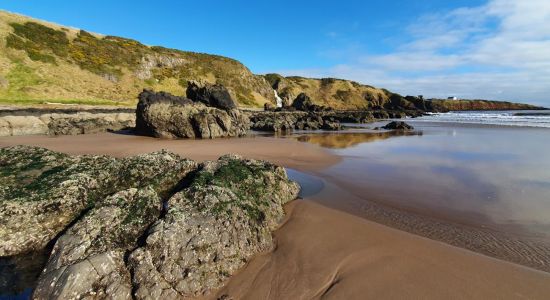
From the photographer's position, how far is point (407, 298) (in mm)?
4262

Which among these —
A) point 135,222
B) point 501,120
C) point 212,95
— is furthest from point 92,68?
point 501,120

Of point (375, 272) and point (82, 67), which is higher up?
point (82, 67)

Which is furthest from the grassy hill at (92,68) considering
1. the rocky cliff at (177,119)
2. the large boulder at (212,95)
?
the rocky cliff at (177,119)

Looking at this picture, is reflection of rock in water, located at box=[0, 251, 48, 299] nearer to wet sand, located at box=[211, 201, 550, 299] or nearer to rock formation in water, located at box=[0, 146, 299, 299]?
rock formation in water, located at box=[0, 146, 299, 299]

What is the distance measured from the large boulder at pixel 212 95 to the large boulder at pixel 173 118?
20.1ft

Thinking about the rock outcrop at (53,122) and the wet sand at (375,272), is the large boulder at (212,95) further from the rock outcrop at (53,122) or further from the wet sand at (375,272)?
the wet sand at (375,272)

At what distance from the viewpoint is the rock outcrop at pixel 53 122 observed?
22.2 meters

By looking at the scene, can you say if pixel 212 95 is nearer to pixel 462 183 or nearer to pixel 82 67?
pixel 462 183

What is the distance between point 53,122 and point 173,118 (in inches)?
399

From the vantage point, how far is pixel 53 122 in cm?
2444

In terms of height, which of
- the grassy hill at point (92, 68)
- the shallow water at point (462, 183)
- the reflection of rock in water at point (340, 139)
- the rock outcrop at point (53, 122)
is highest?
the grassy hill at point (92, 68)

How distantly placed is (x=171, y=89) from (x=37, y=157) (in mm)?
55350

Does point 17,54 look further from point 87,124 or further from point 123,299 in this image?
point 123,299

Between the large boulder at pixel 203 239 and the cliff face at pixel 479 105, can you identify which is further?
the cliff face at pixel 479 105
